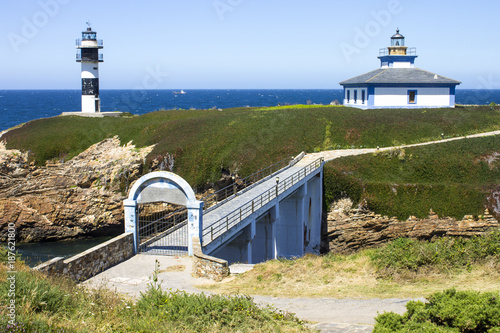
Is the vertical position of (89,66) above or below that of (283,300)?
above

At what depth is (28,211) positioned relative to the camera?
1585 inches

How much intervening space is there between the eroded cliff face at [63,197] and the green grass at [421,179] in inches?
702

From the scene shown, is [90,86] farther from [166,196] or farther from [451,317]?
[451,317]

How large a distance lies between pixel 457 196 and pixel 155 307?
28.9 meters

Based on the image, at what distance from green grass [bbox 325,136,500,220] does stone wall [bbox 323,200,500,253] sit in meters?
0.51

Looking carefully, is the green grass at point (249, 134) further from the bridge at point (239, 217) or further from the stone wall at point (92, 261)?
the stone wall at point (92, 261)

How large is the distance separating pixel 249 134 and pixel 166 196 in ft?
85.1

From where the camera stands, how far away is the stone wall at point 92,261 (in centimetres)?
1719

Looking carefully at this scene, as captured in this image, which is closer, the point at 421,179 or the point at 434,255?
the point at 434,255

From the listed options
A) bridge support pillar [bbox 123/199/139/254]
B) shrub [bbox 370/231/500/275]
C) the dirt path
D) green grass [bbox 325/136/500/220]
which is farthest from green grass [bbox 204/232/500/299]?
the dirt path

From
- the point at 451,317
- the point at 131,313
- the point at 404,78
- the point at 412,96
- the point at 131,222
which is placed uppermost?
the point at 404,78

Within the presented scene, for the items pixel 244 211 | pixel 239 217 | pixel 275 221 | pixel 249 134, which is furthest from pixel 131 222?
pixel 249 134

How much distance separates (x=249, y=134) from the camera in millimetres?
46750

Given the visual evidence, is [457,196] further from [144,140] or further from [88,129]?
[88,129]
